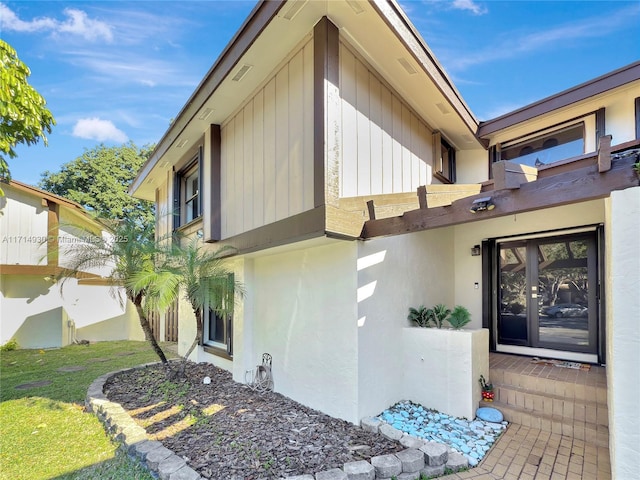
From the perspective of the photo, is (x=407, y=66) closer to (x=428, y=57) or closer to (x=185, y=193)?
(x=428, y=57)

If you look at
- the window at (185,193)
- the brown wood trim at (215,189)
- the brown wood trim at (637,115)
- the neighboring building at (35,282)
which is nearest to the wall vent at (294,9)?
the brown wood trim at (215,189)

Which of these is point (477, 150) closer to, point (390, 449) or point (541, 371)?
point (541, 371)

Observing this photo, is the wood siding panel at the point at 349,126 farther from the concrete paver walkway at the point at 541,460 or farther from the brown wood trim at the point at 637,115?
the brown wood trim at the point at 637,115

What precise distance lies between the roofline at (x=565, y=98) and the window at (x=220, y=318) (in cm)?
668

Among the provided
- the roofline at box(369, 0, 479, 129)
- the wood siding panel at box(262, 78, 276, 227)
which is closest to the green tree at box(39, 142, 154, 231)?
the wood siding panel at box(262, 78, 276, 227)

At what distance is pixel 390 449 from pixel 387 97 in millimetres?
5499

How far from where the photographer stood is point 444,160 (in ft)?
27.0

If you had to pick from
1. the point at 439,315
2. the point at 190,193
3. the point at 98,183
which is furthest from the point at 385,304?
the point at 98,183

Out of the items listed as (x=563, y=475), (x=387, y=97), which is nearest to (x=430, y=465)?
(x=563, y=475)

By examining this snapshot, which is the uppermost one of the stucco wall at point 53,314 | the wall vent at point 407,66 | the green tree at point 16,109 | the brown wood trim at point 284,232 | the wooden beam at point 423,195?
the wall vent at point 407,66

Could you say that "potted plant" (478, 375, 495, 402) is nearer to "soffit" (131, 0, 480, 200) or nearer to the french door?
the french door

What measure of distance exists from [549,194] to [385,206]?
78.4 inches

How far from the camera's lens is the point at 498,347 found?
24.0ft

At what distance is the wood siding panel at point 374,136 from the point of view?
5070 mm
